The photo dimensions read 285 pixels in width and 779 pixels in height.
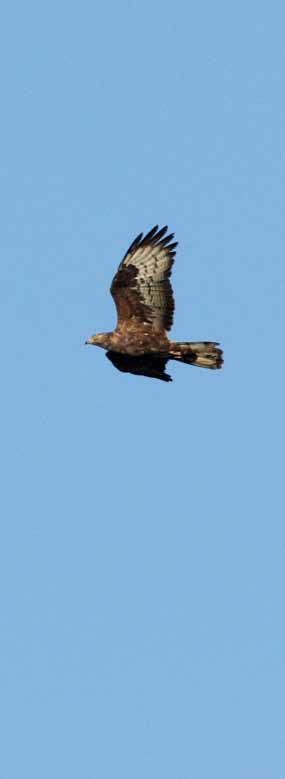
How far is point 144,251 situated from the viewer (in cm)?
7650

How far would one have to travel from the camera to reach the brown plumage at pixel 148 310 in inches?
3007

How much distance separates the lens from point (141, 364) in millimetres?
76812

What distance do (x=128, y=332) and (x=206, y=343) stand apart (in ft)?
3.79

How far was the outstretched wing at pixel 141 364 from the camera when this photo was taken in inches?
3019

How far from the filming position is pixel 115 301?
7656 cm

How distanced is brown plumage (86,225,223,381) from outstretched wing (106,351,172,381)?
66 mm

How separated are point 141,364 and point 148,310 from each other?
0.85m

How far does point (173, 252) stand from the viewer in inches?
3014

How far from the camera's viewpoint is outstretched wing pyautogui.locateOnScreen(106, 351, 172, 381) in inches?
3019

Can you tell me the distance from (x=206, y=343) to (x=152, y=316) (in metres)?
0.89

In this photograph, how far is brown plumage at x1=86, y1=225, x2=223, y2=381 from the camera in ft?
251

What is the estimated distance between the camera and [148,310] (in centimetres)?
7650

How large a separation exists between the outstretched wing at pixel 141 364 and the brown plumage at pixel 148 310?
0.22 ft

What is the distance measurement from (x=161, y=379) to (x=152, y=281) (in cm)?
151
